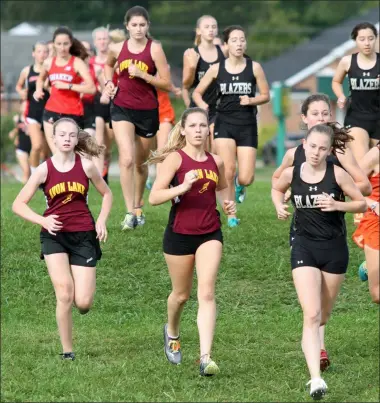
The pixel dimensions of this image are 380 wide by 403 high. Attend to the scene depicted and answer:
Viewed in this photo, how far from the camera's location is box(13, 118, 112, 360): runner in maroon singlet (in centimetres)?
988

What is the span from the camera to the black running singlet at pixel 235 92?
14172mm

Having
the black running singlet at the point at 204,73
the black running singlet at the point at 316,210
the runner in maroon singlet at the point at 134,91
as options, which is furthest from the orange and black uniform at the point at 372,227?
the black running singlet at the point at 204,73

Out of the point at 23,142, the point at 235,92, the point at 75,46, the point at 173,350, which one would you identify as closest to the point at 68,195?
the point at 173,350

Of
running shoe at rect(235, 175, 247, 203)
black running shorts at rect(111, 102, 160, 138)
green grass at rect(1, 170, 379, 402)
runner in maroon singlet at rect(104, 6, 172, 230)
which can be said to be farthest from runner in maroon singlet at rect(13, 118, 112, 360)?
running shoe at rect(235, 175, 247, 203)

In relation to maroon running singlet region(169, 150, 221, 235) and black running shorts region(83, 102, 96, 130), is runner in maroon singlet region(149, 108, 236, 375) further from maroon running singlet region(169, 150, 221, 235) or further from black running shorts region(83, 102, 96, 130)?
black running shorts region(83, 102, 96, 130)

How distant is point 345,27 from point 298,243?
63722 mm

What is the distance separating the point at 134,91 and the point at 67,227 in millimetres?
4268

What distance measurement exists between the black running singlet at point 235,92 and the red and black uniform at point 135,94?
80 centimetres

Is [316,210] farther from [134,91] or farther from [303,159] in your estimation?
[134,91]

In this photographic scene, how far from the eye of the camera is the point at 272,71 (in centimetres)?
7175

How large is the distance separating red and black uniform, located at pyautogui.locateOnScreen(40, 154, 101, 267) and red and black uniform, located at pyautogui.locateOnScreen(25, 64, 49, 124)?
26.7ft

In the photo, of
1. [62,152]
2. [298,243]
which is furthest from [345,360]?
[62,152]

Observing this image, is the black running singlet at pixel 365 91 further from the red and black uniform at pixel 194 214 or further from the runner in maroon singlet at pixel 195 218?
the red and black uniform at pixel 194 214

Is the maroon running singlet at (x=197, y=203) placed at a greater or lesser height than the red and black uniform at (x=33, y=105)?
lesser
